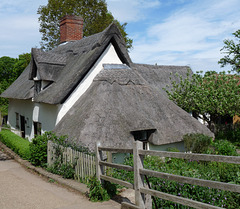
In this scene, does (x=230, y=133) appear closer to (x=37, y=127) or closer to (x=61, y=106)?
(x=37, y=127)

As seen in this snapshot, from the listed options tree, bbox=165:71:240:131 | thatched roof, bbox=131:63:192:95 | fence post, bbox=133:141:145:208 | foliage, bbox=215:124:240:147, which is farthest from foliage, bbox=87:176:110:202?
foliage, bbox=215:124:240:147

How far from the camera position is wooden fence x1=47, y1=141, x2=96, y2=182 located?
7.80 meters

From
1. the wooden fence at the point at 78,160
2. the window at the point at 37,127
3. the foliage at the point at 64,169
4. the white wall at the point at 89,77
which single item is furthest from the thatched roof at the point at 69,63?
the foliage at the point at 64,169

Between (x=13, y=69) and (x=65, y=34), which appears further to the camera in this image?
(x=13, y=69)

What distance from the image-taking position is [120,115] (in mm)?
11141

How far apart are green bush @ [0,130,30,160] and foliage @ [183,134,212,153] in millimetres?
6774

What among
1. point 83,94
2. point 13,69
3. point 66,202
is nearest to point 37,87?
point 83,94

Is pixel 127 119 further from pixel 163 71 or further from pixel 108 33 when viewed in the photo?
pixel 163 71

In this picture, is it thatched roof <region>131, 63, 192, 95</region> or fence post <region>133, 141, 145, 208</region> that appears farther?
thatched roof <region>131, 63, 192, 95</region>

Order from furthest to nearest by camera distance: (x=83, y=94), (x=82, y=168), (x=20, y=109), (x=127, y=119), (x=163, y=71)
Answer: (x=163, y=71) → (x=20, y=109) → (x=83, y=94) → (x=127, y=119) → (x=82, y=168)

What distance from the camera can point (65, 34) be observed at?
2027 centimetres

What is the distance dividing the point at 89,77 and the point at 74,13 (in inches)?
820

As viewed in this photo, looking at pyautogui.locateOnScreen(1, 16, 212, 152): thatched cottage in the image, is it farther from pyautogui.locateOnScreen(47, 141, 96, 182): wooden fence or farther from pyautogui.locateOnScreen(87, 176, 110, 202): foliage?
pyautogui.locateOnScreen(87, 176, 110, 202): foliage

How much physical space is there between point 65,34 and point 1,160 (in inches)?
419
